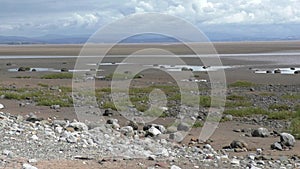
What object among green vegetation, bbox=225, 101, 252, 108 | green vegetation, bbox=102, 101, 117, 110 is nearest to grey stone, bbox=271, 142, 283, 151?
green vegetation, bbox=225, 101, 252, 108

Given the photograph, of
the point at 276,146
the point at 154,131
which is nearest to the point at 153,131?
the point at 154,131

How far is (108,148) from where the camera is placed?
12375 millimetres

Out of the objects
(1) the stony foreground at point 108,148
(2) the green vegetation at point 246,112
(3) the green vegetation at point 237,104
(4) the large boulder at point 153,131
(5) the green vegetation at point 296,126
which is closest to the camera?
(1) the stony foreground at point 108,148

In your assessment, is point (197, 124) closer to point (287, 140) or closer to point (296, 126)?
point (296, 126)

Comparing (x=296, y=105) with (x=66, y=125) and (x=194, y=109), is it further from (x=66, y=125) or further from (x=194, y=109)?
(x=66, y=125)

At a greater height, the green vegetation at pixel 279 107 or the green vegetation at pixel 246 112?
the green vegetation at pixel 279 107

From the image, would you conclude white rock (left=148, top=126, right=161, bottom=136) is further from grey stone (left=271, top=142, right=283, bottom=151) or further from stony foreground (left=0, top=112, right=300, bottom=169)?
grey stone (left=271, top=142, right=283, bottom=151)

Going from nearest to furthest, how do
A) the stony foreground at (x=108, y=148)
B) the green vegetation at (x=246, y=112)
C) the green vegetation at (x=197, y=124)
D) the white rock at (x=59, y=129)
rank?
1. the stony foreground at (x=108, y=148)
2. the white rock at (x=59, y=129)
3. the green vegetation at (x=197, y=124)
4. the green vegetation at (x=246, y=112)

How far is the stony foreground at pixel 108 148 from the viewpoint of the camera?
1114 centimetres

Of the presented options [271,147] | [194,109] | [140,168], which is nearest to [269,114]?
[194,109]

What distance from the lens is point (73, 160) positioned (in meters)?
10.8

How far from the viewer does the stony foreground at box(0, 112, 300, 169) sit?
36.6 ft

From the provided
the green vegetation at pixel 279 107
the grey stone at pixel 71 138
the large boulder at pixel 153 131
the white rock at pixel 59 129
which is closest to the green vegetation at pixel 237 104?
the green vegetation at pixel 279 107

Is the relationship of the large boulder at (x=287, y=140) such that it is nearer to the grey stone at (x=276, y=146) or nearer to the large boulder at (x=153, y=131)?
the grey stone at (x=276, y=146)
